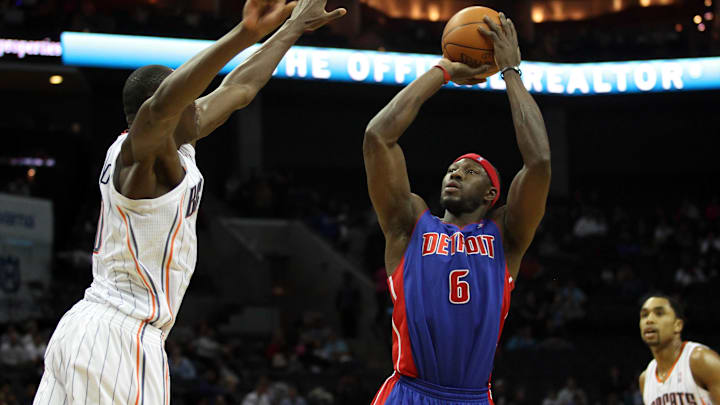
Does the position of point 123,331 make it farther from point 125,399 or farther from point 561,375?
point 561,375

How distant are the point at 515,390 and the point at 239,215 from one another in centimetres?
848

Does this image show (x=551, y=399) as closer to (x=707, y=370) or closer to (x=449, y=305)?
(x=707, y=370)

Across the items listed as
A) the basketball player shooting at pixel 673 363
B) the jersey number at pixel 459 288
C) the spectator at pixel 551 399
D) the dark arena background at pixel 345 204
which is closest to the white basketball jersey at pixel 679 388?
the basketball player shooting at pixel 673 363

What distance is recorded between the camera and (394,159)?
4574 mm

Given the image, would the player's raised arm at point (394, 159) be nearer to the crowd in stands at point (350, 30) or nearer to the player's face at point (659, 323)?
the player's face at point (659, 323)

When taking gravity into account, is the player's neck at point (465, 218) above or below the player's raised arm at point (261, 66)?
below

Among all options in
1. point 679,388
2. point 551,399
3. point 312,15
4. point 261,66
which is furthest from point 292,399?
point 312,15

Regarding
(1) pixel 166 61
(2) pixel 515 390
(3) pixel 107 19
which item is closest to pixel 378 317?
(2) pixel 515 390

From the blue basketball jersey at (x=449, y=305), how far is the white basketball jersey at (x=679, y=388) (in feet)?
9.07

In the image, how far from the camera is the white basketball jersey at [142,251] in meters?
3.48

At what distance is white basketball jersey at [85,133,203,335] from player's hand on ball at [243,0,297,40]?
629mm

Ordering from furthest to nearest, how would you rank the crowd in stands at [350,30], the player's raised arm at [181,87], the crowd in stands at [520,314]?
1. the crowd in stands at [350,30]
2. the crowd in stands at [520,314]
3. the player's raised arm at [181,87]

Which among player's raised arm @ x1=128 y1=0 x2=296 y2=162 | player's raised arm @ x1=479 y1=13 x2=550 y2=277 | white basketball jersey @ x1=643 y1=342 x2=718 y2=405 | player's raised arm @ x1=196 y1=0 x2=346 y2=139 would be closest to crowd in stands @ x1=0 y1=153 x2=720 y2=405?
white basketball jersey @ x1=643 y1=342 x2=718 y2=405

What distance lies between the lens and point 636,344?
16922 millimetres
